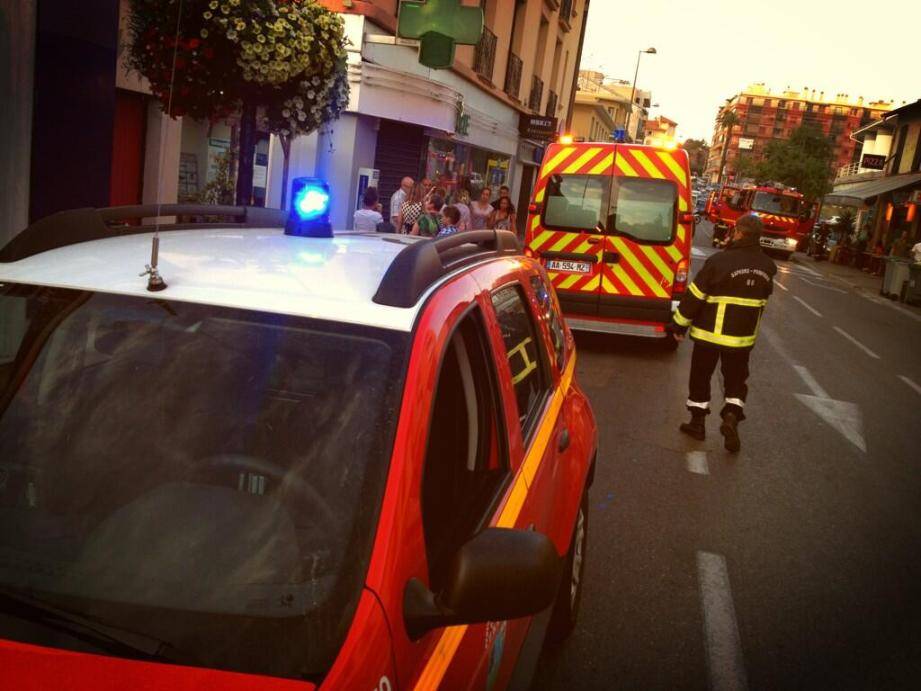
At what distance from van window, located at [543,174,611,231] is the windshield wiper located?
31.2ft

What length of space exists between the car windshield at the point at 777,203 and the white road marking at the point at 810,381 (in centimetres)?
2769

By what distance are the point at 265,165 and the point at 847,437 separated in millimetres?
10014

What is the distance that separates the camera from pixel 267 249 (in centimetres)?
257

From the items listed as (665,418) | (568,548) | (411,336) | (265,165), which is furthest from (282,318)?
(265,165)

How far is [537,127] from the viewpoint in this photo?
28172mm

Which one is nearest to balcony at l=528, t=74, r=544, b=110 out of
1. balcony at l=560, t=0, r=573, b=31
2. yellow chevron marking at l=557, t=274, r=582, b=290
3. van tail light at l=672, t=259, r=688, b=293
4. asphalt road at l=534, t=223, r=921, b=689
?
balcony at l=560, t=0, r=573, b=31

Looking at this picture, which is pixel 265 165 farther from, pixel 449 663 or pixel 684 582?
pixel 449 663

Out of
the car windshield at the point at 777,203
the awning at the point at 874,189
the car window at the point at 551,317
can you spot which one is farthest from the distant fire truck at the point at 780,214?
the car window at the point at 551,317

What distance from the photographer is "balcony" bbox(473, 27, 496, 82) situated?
21266 mm

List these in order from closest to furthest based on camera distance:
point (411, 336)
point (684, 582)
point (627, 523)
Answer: point (411, 336), point (684, 582), point (627, 523)

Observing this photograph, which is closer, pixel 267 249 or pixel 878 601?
pixel 267 249

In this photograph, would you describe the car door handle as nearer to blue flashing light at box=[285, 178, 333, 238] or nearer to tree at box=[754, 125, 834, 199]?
blue flashing light at box=[285, 178, 333, 238]

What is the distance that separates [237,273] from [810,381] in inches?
376

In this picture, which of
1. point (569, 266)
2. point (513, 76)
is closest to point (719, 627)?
point (569, 266)
